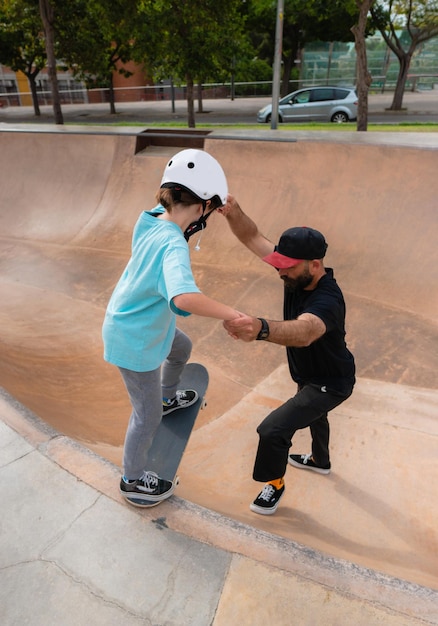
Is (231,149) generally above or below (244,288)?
above

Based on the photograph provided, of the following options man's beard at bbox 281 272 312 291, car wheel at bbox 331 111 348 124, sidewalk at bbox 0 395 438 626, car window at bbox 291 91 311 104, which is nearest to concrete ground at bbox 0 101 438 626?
sidewalk at bbox 0 395 438 626

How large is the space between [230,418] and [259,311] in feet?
7.13

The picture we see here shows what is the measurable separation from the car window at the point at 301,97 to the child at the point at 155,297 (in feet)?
63.8

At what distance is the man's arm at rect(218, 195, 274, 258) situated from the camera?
8.93ft

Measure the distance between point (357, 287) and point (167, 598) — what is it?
501cm

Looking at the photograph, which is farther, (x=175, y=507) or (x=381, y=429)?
(x=381, y=429)

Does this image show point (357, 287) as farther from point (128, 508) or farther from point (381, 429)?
point (128, 508)

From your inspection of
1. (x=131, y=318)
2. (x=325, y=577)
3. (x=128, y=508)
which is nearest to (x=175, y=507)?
(x=128, y=508)

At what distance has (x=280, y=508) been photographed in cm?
286

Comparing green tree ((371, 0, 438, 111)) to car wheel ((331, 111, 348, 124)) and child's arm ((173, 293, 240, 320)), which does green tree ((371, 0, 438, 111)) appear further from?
child's arm ((173, 293, 240, 320))

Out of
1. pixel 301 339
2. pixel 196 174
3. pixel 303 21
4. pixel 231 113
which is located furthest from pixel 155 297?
pixel 303 21

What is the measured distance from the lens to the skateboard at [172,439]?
2578 mm

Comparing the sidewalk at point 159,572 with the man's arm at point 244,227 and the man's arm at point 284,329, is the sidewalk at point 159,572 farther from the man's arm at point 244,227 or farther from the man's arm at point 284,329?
the man's arm at point 244,227

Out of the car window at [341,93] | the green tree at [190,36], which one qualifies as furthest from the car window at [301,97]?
the green tree at [190,36]
